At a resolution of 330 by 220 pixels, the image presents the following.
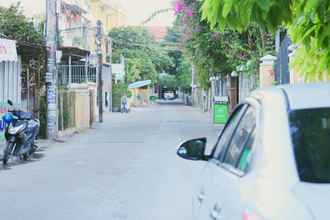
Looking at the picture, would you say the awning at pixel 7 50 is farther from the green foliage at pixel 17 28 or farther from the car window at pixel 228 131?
the car window at pixel 228 131

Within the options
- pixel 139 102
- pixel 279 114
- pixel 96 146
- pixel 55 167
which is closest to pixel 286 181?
pixel 279 114

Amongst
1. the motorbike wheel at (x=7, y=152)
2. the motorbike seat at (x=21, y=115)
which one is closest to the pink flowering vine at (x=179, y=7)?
the motorbike seat at (x=21, y=115)

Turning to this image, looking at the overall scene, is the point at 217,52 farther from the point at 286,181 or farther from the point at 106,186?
the point at 286,181

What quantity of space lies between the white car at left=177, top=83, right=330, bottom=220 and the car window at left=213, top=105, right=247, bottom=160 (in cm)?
20

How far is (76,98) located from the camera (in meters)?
30.3

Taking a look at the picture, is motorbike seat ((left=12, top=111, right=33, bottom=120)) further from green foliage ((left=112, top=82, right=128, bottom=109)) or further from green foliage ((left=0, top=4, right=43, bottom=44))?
green foliage ((left=112, top=82, right=128, bottom=109))

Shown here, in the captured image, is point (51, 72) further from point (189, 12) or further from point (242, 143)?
point (242, 143)

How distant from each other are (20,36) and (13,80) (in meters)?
1.97

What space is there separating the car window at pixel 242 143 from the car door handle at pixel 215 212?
0.81 ft

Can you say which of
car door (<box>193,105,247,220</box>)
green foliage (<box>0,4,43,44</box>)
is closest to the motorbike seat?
green foliage (<box>0,4,43,44</box>)

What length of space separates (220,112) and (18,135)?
1652 cm

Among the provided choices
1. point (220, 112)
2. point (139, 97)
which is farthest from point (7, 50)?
point (139, 97)

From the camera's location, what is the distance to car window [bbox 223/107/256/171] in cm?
391

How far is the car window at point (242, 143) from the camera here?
12.8ft
